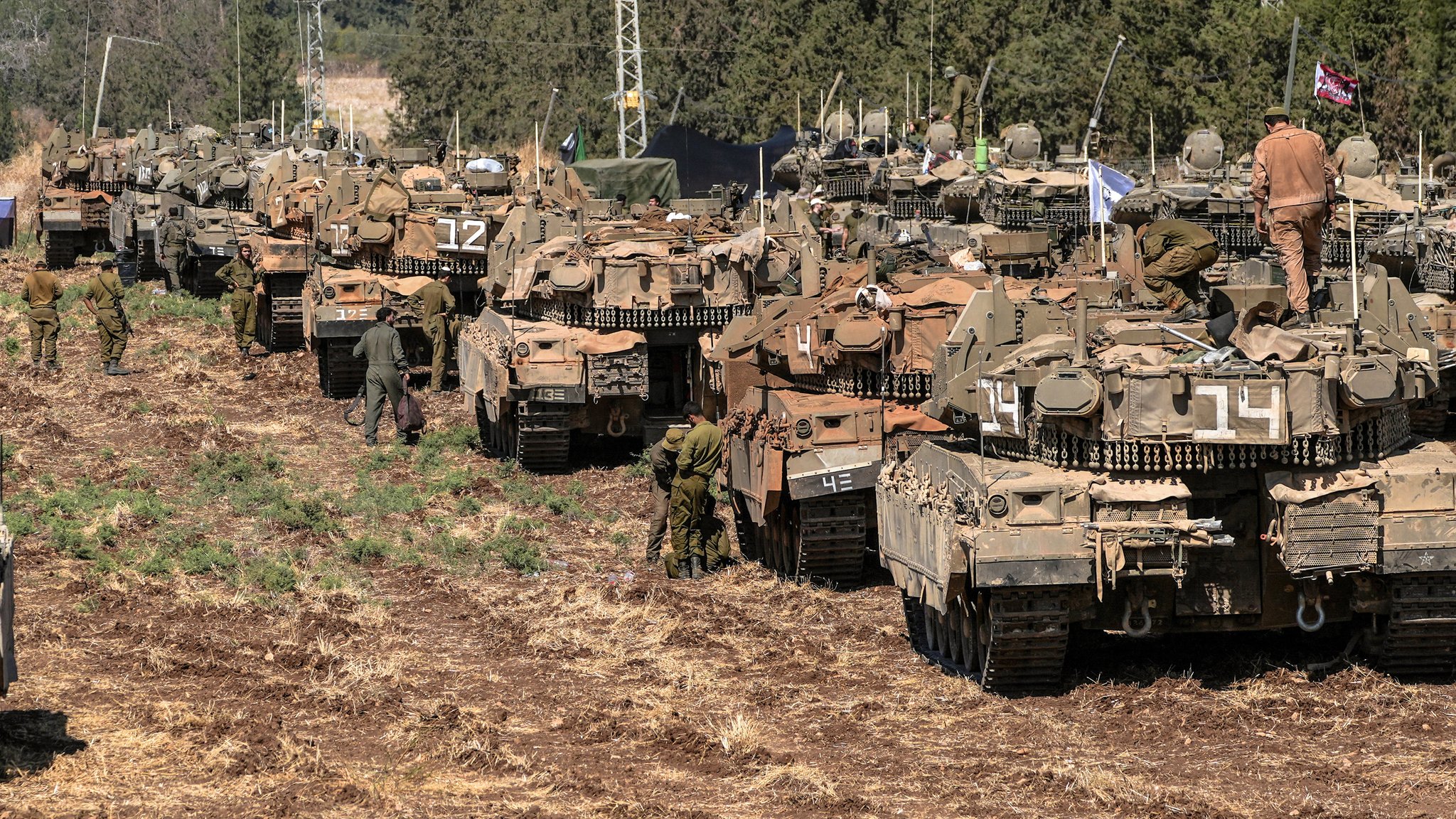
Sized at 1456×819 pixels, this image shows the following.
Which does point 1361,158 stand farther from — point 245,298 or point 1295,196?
point 1295,196


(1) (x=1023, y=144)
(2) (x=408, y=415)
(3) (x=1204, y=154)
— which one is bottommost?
(2) (x=408, y=415)

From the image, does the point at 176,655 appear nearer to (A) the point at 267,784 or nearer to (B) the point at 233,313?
(A) the point at 267,784

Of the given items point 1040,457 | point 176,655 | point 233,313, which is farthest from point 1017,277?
point 233,313

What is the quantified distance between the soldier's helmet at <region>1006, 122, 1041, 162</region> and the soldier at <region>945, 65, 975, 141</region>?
243 inches

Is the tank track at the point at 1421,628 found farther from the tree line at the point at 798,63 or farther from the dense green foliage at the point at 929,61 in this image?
the dense green foliage at the point at 929,61

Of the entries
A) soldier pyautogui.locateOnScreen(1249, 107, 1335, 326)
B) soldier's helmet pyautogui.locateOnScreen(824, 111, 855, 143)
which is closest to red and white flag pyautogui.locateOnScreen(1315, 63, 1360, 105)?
soldier's helmet pyautogui.locateOnScreen(824, 111, 855, 143)

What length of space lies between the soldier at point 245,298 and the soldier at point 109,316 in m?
1.94

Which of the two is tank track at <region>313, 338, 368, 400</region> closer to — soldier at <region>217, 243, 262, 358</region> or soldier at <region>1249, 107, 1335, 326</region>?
soldier at <region>217, 243, 262, 358</region>

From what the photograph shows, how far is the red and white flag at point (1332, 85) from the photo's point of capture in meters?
30.5

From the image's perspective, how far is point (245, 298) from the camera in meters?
27.7

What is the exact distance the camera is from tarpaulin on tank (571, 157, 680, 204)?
37.2 m

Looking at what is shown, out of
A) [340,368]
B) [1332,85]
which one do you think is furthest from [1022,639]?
[1332,85]

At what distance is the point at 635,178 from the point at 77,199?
393 inches

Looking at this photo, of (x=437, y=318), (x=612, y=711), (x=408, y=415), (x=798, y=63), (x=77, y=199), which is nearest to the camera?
(x=612, y=711)
